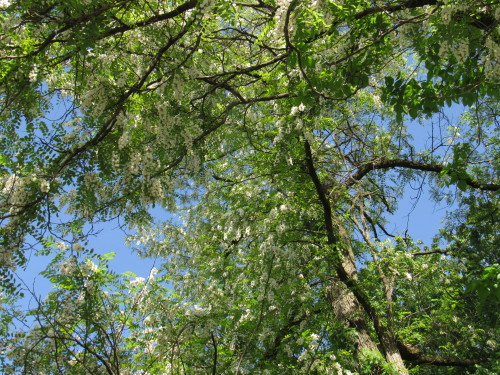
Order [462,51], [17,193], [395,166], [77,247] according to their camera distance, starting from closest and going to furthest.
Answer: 1. [462,51]
2. [17,193]
3. [77,247]
4. [395,166]

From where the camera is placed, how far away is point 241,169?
7.59 m

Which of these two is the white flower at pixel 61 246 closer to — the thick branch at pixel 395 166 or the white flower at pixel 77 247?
the white flower at pixel 77 247

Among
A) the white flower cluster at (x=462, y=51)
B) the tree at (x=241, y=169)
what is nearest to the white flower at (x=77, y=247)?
the tree at (x=241, y=169)

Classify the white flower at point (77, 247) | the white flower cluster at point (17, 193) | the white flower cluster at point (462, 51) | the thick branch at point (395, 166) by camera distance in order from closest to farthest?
the white flower cluster at point (462, 51) < the white flower cluster at point (17, 193) < the white flower at point (77, 247) < the thick branch at point (395, 166)

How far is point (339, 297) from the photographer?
616 cm

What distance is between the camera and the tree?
3.65m

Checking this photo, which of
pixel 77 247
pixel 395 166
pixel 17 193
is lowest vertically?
pixel 77 247

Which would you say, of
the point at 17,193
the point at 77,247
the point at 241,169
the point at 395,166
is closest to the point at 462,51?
the point at 77,247

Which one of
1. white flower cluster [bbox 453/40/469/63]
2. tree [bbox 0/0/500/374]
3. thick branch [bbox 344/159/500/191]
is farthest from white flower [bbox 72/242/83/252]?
thick branch [bbox 344/159/500/191]

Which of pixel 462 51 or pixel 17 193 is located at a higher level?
pixel 462 51

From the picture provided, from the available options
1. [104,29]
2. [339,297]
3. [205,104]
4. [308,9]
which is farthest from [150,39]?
[339,297]

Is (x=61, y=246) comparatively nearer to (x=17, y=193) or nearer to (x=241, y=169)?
(x=17, y=193)

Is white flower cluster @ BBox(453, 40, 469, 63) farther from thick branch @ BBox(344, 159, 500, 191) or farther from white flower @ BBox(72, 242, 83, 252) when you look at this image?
white flower @ BBox(72, 242, 83, 252)

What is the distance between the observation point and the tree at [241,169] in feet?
12.0
